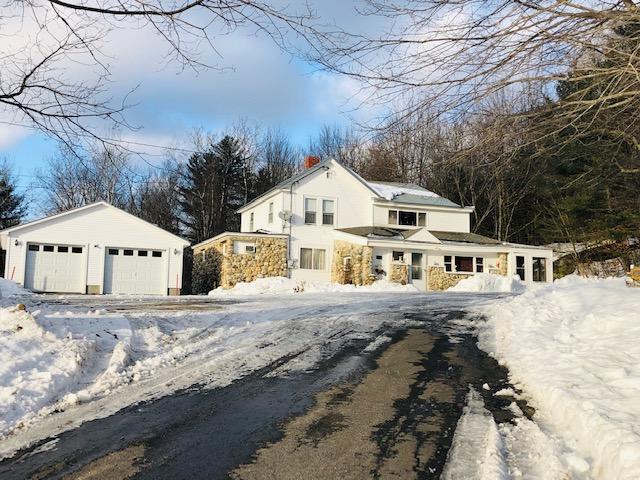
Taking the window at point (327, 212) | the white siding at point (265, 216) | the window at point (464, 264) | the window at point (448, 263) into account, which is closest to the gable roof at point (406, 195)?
the window at point (327, 212)

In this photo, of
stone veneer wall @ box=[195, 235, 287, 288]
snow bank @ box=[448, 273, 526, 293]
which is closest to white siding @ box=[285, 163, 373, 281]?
stone veneer wall @ box=[195, 235, 287, 288]

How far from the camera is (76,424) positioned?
502 cm

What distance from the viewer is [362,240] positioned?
92.2ft

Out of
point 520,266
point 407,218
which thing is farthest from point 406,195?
point 520,266

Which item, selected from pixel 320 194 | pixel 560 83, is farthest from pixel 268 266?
pixel 560 83

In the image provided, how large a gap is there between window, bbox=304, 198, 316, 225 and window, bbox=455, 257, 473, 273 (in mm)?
8602

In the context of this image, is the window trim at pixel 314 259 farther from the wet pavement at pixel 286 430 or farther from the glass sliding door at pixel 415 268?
the wet pavement at pixel 286 430

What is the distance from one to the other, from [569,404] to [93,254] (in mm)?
26138

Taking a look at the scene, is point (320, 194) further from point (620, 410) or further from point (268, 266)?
point (620, 410)

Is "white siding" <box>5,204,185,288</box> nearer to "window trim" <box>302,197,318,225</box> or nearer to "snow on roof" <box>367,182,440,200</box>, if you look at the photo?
"window trim" <box>302,197,318,225</box>

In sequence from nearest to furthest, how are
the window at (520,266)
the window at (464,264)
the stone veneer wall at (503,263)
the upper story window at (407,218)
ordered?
the window at (464,264)
the stone veneer wall at (503,263)
the window at (520,266)
the upper story window at (407,218)

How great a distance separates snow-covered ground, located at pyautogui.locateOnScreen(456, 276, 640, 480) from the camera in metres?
3.95

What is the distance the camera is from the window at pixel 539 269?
32.9 m

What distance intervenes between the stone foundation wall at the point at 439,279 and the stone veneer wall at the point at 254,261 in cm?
788
